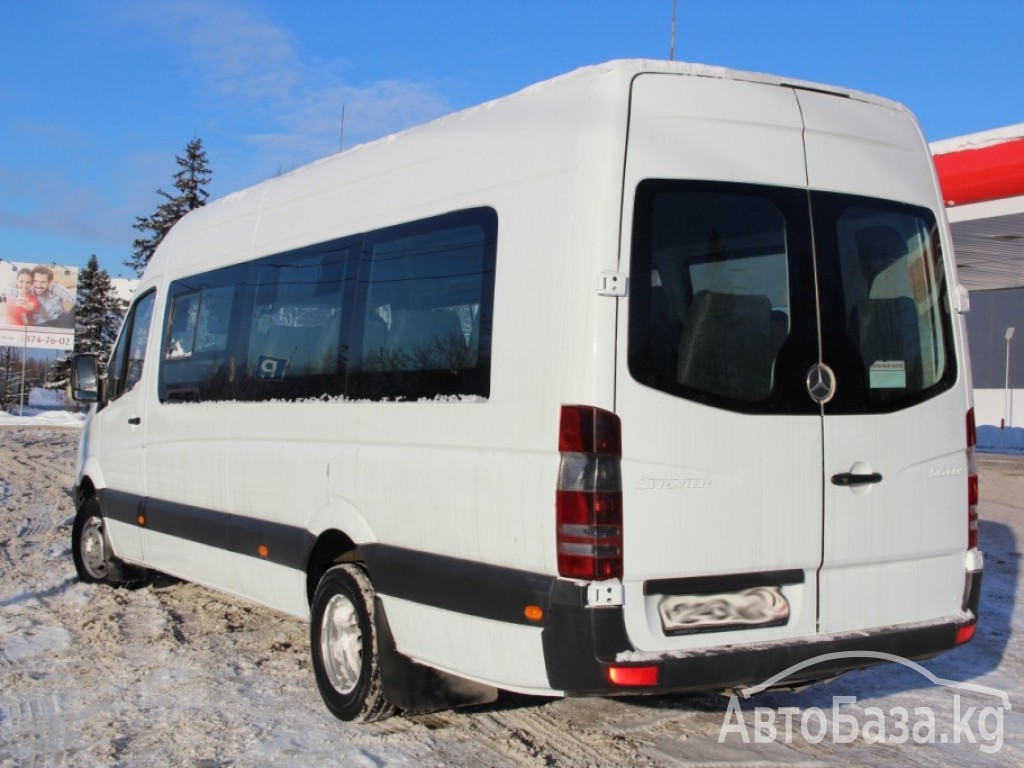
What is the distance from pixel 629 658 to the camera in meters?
3.92

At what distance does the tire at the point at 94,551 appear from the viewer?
820 centimetres

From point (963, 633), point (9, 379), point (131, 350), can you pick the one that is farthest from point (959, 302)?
point (9, 379)

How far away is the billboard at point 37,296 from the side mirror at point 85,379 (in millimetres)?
49127

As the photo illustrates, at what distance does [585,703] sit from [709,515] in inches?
70.1

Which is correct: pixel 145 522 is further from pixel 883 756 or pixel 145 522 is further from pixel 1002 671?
pixel 1002 671

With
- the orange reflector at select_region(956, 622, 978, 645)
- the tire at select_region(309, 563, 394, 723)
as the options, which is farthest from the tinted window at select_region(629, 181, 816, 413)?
the tire at select_region(309, 563, 394, 723)

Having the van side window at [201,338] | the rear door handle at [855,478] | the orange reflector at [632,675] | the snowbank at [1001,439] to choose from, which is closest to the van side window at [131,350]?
the van side window at [201,338]

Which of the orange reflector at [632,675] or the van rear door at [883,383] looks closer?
the orange reflector at [632,675]

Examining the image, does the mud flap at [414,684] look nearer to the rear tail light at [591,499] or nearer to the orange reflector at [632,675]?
the orange reflector at [632,675]

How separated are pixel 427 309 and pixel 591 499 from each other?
1.36 metres

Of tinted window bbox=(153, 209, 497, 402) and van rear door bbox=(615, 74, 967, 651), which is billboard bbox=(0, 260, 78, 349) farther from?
van rear door bbox=(615, 74, 967, 651)

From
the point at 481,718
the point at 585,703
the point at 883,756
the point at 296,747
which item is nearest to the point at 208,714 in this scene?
the point at 296,747

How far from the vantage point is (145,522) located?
7445 millimetres

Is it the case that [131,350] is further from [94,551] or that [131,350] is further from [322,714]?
[322,714]
